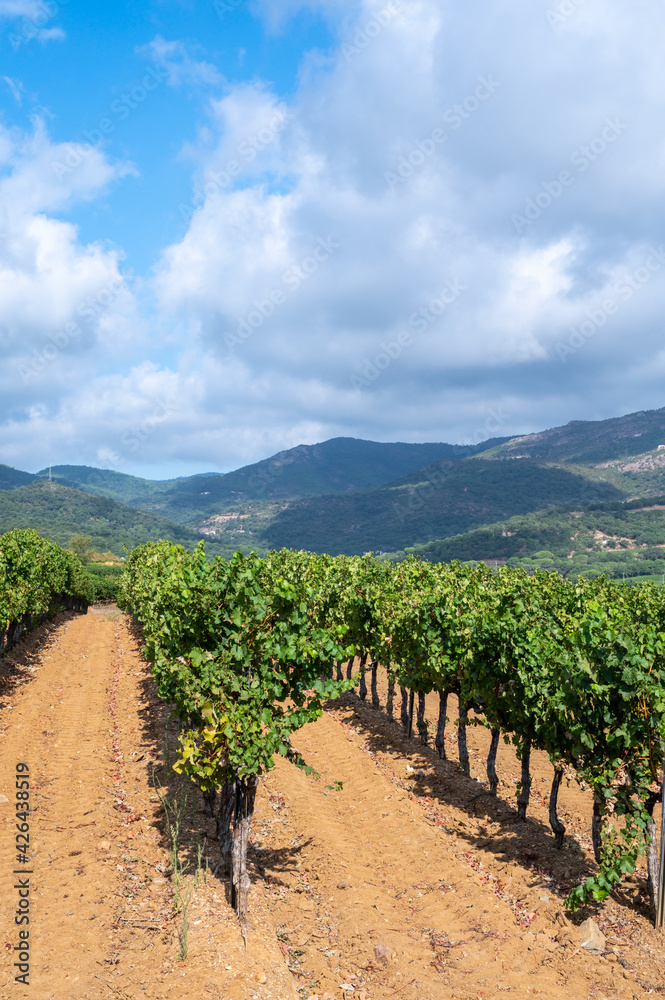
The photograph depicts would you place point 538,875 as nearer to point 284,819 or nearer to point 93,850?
point 284,819

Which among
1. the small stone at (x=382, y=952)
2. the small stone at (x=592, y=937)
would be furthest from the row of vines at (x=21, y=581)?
the small stone at (x=592, y=937)

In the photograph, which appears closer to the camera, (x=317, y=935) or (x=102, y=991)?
(x=102, y=991)

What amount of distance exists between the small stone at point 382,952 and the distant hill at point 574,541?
12104 centimetres

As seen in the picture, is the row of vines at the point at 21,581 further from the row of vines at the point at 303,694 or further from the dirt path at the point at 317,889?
the row of vines at the point at 303,694

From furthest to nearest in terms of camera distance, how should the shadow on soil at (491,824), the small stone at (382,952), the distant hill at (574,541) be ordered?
the distant hill at (574,541) < the shadow on soil at (491,824) < the small stone at (382,952)

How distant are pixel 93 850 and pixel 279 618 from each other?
6369mm

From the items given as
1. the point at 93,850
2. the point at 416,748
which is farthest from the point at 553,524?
the point at 93,850

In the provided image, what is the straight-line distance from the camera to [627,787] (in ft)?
32.6

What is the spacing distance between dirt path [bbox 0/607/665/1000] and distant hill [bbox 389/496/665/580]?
379 ft

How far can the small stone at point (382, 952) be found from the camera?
902 cm

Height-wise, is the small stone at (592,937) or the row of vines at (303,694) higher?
the row of vines at (303,694)

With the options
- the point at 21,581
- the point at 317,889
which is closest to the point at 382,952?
the point at 317,889

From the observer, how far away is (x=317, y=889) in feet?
35.9

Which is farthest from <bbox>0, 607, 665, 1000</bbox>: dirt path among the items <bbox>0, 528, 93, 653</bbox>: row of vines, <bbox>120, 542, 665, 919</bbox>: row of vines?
<bbox>0, 528, 93, 653</bbox>: row of vines
